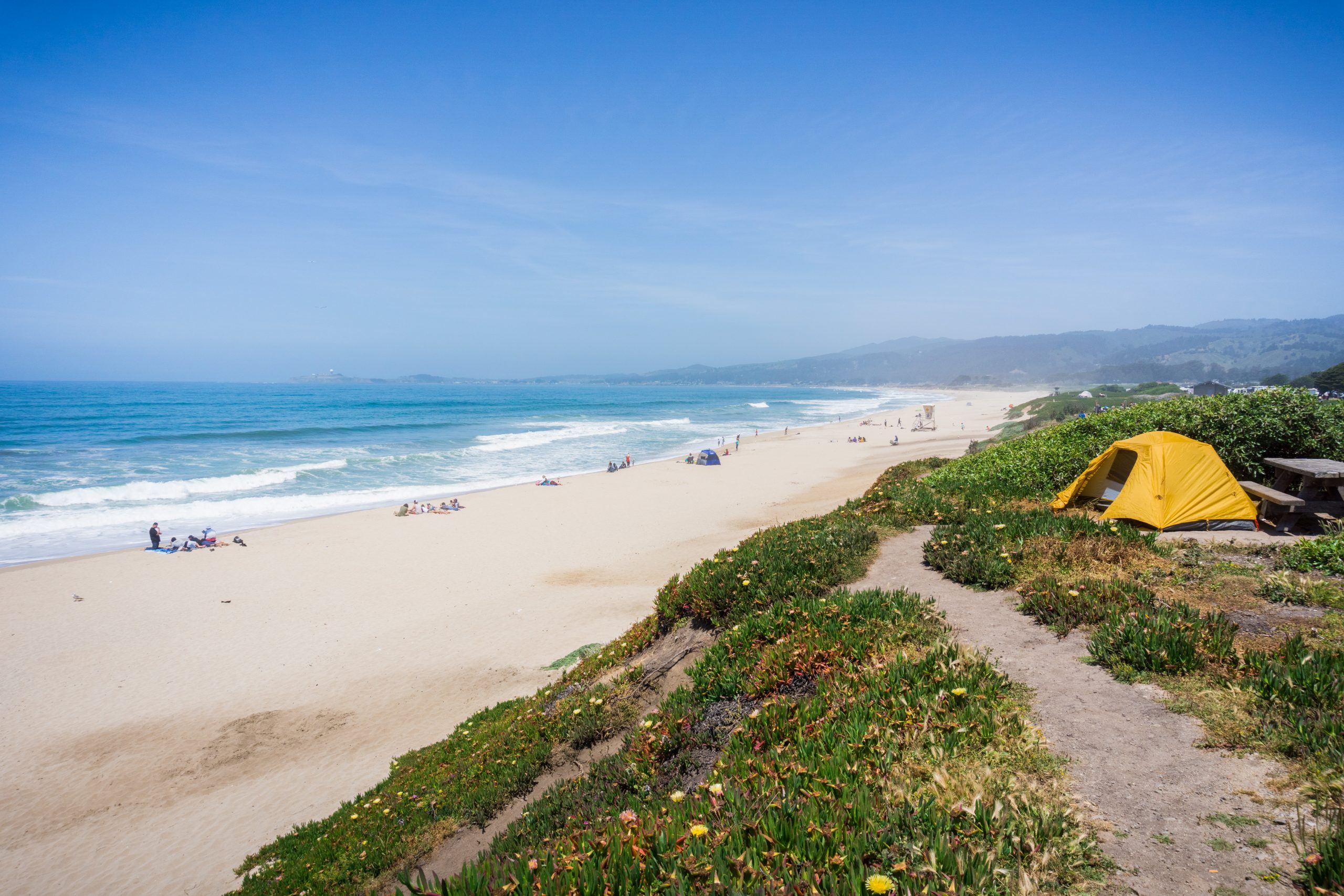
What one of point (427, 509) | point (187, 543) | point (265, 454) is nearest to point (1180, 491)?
point (427, 509)

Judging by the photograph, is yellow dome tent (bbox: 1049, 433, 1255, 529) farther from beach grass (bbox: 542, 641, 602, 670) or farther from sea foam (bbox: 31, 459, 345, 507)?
sea foam (bbox: 31, 459, 345, 507)

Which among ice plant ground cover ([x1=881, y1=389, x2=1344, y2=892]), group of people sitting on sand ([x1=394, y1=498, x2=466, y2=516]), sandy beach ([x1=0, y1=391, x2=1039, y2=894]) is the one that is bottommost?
sandy beach ([x1=0, y1=391, x2=1039, y2=894])

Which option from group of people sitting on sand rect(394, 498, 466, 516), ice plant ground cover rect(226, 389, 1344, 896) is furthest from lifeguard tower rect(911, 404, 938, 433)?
ice plant ground cover rect(226, 389, 1344, 896)

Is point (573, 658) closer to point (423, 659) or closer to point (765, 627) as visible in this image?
point (423, 659)

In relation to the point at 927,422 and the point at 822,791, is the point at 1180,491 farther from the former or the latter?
the point at 927,422

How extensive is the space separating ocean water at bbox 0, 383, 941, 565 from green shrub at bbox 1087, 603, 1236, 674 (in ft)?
94.7

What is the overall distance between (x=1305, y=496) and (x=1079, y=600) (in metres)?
7.05

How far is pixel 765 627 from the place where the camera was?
5.30 m

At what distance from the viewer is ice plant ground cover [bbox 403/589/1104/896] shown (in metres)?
2.39

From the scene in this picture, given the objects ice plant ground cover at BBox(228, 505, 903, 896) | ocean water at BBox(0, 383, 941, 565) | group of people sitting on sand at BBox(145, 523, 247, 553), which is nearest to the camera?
ice plant ground cover at BBox(228, 505, 903, 896)

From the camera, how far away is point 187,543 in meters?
21.0

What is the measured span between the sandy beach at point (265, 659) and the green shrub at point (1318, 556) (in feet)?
34.0

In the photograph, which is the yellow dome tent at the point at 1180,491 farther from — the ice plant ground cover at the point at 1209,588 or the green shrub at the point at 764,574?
the green shrub at the point at 764,574

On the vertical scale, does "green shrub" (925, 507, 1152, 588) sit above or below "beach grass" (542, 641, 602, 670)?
above
